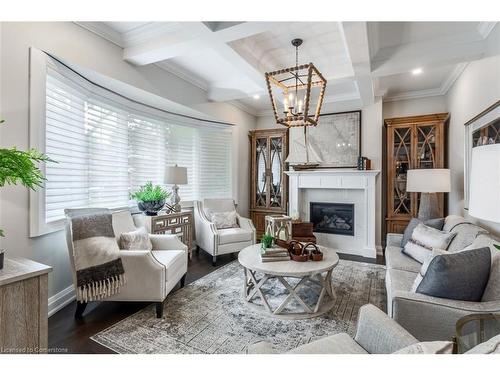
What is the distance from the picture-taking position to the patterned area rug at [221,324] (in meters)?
1.92

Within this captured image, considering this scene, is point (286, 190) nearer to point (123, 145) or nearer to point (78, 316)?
point (123, 145)

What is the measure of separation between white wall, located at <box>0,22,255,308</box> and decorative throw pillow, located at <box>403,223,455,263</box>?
11.2 ft

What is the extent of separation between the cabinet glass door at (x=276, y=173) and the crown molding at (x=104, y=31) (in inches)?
127

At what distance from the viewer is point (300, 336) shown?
6.68 ft

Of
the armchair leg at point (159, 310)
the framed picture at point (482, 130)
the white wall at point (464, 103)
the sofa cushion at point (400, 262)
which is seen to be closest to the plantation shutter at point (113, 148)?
the armchair leg at point (159, 310)

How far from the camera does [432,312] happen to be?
4.82ft

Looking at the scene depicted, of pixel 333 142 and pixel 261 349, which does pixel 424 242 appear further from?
pixel 333 142

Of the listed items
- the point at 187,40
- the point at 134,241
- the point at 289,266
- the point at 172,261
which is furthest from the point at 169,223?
the point at 187,40

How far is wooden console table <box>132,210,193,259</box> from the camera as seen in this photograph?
3.34 meters

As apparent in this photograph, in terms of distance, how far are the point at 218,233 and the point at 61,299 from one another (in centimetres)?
195

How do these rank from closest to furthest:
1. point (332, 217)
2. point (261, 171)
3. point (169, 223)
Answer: point (169, 223), point (332, 217), point (261, 171)

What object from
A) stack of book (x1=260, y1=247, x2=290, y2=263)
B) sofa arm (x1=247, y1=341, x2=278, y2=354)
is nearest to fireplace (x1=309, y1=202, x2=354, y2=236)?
stack of book (x1=260, y1=247, x2=290, y2=263)
